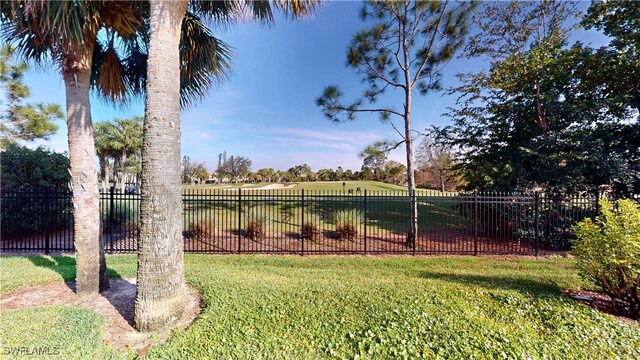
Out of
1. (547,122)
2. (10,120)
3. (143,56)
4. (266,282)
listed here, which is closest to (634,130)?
(547,122)

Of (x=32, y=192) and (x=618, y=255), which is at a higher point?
(x=32, y=192)

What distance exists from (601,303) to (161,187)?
6.78 meters

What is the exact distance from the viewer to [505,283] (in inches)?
181

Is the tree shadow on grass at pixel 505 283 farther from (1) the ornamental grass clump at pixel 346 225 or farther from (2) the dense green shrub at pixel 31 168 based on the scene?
(2) the dense green shrub at pixel 31 168

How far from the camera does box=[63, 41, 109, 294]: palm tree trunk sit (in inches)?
146

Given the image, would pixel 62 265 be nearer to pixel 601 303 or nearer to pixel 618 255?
pixel 618 255

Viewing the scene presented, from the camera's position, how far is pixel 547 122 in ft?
29.8

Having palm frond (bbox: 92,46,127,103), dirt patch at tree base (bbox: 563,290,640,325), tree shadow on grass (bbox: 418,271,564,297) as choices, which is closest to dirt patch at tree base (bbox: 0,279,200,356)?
palm frond (bbox: 92,46,127,103)

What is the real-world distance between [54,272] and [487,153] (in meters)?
13.6

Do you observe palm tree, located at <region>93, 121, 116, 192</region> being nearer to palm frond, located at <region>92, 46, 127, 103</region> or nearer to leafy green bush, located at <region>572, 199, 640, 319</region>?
palm frond, located at <region>92, 46, 127, 103</region>

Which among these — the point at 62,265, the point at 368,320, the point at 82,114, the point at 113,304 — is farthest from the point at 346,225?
the point at 62,265

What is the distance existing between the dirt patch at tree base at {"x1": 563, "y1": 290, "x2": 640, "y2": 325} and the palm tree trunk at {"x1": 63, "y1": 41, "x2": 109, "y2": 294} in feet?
25.4

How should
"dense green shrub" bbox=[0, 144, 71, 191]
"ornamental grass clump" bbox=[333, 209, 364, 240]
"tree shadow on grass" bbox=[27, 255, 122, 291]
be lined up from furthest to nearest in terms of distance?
1. "dense green shrub" bbox=[0, 144, 71, 191]
2. "ornamental grass clump" bbox=[333, 209, 364, 240]
3. "tree shadow on grass" bbox=[27, 255, 122, 291]

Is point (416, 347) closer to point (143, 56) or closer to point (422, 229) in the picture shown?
point (143, 56)
